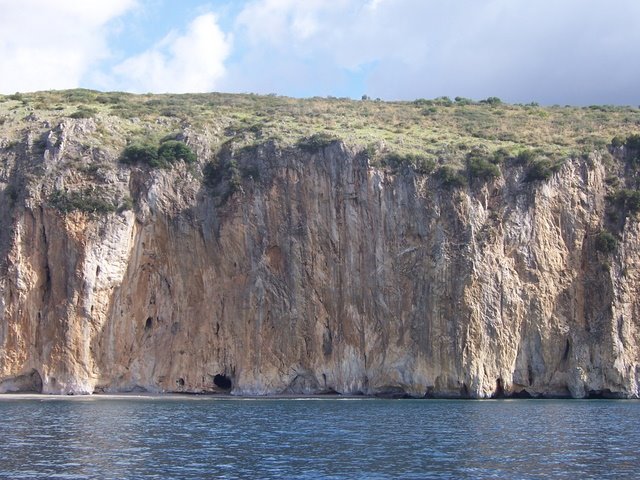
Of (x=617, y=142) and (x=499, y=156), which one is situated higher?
(x=617, y=142)

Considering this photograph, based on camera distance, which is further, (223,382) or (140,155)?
(140,155)

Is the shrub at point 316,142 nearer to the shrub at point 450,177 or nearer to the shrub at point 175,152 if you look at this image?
the shrub at point 450,177

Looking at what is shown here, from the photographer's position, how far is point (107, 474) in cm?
2297

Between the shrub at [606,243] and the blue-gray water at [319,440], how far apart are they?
30.6 ft

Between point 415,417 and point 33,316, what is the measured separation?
23.4 m

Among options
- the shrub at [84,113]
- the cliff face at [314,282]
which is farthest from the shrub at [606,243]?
the shrub at [84,113]

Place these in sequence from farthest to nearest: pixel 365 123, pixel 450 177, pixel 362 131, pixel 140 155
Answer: pixel 365 123
pixel 362 131
pixel 140 155
pixel 450 177

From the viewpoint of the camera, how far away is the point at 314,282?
168 feet

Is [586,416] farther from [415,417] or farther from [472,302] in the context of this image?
[472,302]

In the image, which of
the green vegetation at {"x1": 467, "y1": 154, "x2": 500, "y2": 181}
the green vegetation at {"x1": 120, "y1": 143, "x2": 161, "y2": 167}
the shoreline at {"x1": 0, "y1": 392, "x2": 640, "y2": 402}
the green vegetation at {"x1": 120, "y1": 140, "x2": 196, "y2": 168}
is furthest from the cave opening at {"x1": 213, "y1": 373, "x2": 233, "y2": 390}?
the green vegetation at {"x1": 467, "y1": 154, "x2": 500, "y2": 181}

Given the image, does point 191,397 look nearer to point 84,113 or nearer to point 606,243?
point 84,113

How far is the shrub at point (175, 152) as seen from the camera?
54625 mm

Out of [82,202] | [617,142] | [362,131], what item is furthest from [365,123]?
[82,202]

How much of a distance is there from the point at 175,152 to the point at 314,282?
474 inches
